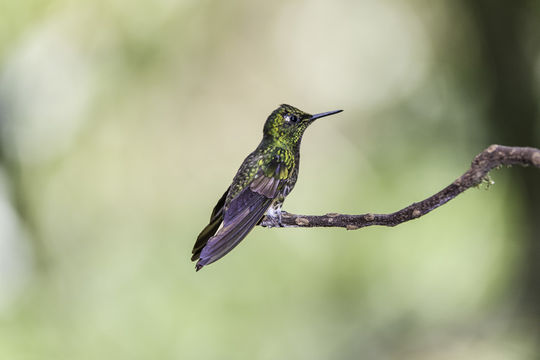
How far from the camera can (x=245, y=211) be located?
1.77m

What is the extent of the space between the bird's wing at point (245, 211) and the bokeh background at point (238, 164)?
447 cm

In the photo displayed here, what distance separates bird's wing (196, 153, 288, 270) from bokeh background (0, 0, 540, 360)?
4468 millimetres

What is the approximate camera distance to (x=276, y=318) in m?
6.79

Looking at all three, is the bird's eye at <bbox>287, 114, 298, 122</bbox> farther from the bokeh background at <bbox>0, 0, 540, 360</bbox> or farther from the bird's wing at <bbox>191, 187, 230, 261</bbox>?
the bokeh background at <bbox>0, 0, 540, 360</bbox>

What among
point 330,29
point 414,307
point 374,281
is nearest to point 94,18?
point 330,29

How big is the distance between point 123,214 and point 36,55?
6.68ft

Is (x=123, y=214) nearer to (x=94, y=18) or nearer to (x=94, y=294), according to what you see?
(x=94, y=294)

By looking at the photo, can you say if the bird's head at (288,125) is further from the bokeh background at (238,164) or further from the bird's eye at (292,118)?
the bokeh background at (238,164)

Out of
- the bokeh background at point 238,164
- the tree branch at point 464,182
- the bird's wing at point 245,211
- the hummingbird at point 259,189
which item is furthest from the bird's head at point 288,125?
the bokeh background at point 238,164

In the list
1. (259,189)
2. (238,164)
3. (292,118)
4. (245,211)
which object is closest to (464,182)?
(245,211)

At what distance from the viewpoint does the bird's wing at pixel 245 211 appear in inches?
58.8

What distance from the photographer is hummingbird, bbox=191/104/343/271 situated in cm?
158

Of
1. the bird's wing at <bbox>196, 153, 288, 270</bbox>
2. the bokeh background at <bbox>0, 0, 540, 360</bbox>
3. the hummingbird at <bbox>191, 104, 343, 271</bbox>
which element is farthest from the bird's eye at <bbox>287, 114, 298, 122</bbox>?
the bokeh background at <bbox>0, 0, 540, 360</bbox>

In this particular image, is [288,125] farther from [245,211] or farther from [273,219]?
[245,211]
